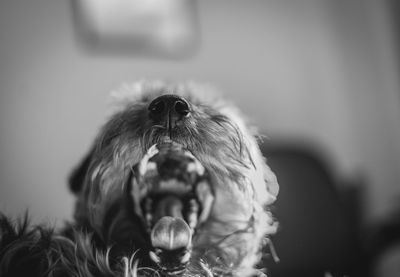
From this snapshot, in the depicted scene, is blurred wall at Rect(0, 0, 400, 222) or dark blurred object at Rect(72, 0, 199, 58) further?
blurred wall at Rect(0, 0, 400, 222)

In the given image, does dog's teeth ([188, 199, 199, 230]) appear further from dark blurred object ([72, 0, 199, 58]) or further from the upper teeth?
dark blurred object ([72, 0, 199, 58])

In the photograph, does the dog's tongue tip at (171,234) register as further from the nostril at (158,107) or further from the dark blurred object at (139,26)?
the dark blurred object at (139,26)

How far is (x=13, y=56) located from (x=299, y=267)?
0.86 metres

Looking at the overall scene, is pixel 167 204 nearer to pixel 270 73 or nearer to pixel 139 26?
pixel 139 26

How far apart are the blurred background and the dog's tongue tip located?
227 millimetres

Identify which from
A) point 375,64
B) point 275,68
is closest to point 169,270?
point 275,68

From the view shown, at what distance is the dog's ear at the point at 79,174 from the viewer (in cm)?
31

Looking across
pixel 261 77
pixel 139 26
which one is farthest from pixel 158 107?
pixel 261 77

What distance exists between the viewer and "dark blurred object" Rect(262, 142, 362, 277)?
1.15ft

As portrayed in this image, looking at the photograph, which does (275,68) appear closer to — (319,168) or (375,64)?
(375,64)

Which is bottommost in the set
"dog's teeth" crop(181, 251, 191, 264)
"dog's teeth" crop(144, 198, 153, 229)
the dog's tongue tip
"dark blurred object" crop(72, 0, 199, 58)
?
"dog's teeth" crop(181, 251, 191, 264)

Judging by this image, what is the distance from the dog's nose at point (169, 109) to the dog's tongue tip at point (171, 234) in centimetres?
6

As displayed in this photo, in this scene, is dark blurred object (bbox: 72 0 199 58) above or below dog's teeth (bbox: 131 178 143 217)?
above

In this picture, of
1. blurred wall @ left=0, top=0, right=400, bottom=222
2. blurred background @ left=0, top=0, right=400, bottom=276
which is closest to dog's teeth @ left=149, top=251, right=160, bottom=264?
blurred background @ left=0, top=0, right=400, bottom=276
